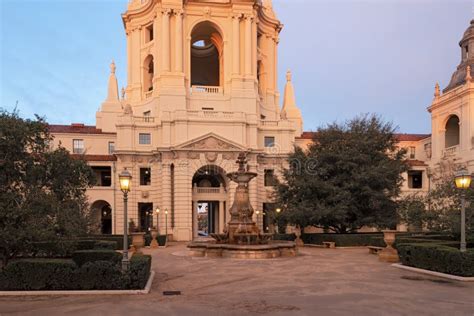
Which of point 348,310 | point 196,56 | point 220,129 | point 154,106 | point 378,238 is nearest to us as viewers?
point 348,310

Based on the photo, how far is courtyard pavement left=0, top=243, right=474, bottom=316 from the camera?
40.7ft

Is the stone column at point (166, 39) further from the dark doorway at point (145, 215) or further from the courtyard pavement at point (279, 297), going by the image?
the courtyard pavement at point (279, 297)

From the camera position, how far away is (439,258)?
18.9 m

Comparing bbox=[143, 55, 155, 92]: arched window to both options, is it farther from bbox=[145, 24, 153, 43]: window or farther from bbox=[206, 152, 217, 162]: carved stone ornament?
bbox=[206, 152, 217, 162]: carved stone ornament

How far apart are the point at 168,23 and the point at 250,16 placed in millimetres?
10412

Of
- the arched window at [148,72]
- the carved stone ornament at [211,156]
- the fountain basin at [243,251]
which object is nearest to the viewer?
the fountain basin at [243,251]

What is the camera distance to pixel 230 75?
58219 mm

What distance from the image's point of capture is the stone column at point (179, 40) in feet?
185

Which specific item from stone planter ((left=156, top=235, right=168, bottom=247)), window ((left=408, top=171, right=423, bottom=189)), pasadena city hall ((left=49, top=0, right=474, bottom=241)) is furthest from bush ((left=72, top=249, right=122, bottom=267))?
window ((left=408, top=171, right=423, bottom=189))

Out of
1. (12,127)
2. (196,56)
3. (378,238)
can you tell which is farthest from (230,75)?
(12,127)

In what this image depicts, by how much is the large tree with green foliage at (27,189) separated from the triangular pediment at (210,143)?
31662 mm

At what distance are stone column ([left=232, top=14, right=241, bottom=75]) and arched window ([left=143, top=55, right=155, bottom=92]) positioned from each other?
12252 mm

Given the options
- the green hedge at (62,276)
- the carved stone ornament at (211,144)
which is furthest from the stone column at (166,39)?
the green hedge at (62,276)

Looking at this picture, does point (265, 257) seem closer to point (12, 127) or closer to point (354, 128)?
point (12, 127)
